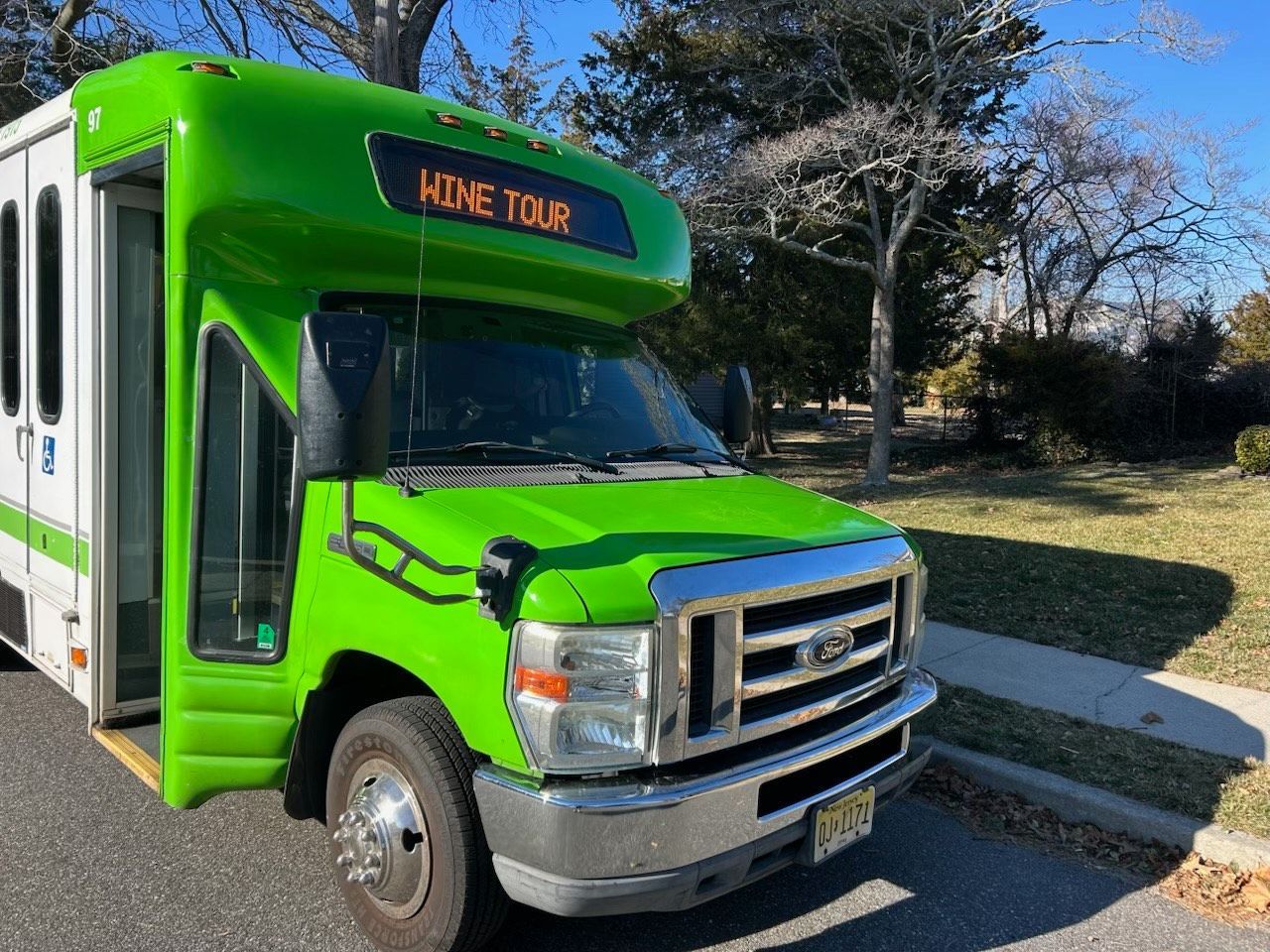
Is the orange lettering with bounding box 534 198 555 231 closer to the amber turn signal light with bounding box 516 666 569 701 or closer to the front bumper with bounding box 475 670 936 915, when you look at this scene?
the amber turn signal light with bounding box 516 666 569 701

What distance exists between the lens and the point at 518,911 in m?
3.49

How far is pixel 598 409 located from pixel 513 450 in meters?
0.66

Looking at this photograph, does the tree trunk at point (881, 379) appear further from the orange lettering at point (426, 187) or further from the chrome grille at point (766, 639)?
the orange lettering at point (426, 187)

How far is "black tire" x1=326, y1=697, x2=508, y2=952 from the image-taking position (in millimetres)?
2887

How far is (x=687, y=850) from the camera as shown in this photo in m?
2.79

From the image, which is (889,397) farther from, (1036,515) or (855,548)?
(855,548)

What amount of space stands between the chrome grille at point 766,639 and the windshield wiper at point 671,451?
0.95 meters

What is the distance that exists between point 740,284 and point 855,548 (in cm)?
1731

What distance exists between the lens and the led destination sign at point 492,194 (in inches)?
145

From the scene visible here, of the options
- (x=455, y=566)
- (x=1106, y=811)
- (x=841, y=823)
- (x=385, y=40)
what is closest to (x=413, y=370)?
(x=455, y=566)

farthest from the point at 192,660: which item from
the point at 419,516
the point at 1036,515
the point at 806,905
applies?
the point at 1036,515

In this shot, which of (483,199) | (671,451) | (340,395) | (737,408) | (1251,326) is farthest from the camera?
(1251,326)

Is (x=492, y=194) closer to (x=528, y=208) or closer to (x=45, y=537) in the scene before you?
(x=528, y=208)

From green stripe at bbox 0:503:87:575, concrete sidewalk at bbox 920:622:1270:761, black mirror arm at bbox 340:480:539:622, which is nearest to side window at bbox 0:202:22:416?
green stripe at bbox 0:503:87:575
